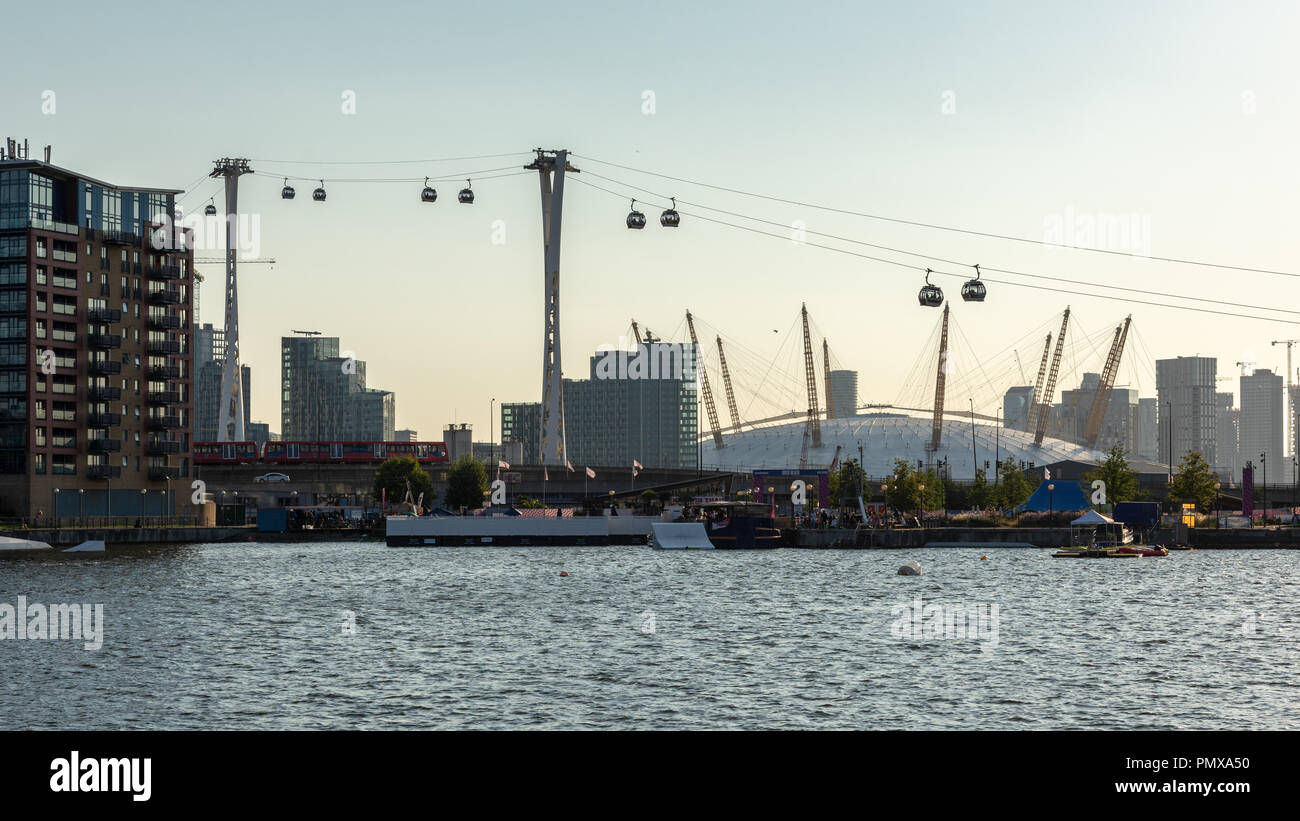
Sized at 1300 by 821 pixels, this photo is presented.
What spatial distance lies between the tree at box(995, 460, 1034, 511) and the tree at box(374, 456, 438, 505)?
75789 mm

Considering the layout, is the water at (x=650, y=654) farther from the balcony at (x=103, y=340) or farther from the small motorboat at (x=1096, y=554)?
the balcony at (x=103, y=340)

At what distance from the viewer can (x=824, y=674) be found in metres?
41.4

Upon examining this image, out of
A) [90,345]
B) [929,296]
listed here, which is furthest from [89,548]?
[929,296]

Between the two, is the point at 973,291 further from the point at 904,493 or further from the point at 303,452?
the point at 303,452

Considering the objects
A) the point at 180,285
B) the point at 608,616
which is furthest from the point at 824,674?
the point at 180,285

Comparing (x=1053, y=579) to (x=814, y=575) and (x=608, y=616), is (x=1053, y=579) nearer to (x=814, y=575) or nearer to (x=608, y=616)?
(x=814, y=575)

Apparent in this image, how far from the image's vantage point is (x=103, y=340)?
465ft

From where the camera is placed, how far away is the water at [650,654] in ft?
113

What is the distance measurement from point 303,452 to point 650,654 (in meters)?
145

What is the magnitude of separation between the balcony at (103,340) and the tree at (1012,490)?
11039 centimetres

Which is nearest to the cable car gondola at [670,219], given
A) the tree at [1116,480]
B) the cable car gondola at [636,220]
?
the cable car gondola at [636,220]
